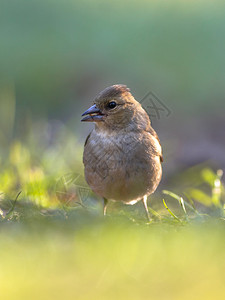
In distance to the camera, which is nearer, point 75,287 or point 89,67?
point 75,287

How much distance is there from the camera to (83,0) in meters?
12.9

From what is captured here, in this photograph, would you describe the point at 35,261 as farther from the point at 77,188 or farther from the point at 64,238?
the point at 77,188

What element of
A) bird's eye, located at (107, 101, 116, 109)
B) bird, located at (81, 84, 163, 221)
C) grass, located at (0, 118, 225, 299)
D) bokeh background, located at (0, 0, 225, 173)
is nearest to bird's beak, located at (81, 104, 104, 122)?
bird, located at (81, 84, 163, 221)

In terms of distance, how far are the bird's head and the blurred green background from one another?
0.86 metres

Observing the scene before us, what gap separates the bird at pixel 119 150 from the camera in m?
5.32

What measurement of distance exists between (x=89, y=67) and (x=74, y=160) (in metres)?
3.75

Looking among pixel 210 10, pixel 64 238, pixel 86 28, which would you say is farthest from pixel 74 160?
pixel 210 10

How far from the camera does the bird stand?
5.32m

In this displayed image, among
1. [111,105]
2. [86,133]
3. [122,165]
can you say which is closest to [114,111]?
[111,105]

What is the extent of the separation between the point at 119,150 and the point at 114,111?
0.40 metres

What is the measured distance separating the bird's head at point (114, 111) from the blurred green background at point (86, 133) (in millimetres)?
856

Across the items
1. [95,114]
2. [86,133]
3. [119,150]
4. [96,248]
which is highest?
[95,114]

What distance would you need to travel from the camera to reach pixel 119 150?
534 centimetres

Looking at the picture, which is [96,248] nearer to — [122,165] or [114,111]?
[122,165]
